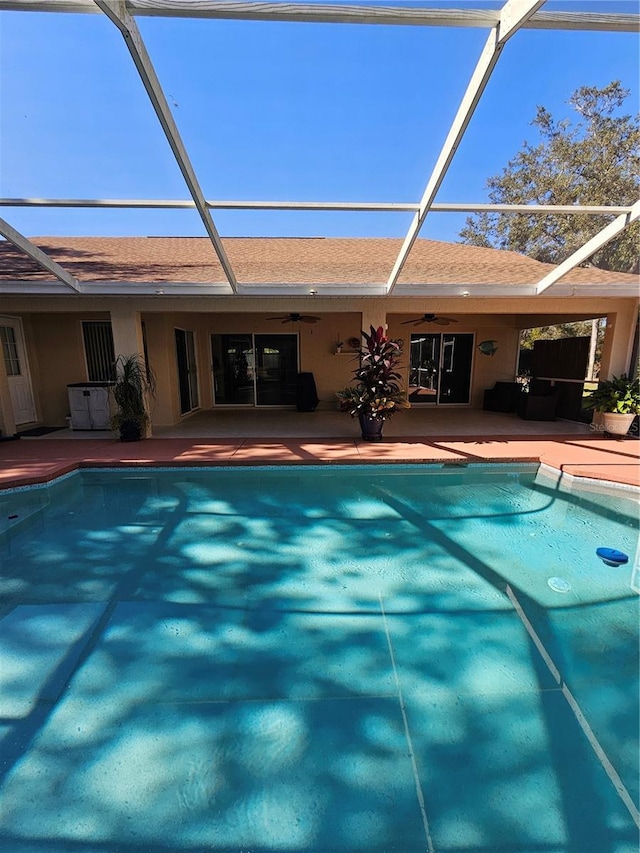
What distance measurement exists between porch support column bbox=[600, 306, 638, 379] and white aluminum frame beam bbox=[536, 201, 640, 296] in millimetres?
2117

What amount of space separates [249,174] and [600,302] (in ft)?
21.5

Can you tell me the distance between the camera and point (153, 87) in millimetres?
3170

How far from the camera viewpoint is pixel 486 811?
5.26 feet

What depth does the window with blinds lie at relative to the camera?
328 inches

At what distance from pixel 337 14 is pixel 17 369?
8.24m

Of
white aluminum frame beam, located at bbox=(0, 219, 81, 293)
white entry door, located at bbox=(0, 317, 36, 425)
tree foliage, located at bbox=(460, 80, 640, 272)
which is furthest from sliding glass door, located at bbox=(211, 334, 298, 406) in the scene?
tree foliage, located at bbox=(460, 80, 640, 272)

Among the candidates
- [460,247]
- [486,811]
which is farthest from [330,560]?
[460,247]

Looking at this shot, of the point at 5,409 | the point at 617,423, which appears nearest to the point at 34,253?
the point at 5,409

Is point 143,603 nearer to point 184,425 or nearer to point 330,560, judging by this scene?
point 330,560

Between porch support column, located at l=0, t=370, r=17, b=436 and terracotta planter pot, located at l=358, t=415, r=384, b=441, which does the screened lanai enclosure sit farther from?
terracotta planter pot, located at l=358, t=415, r=384, b=441

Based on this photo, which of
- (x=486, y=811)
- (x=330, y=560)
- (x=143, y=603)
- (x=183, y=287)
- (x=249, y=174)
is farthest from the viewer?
(x=183, y=287)

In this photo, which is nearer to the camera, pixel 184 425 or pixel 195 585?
pixel 195 585

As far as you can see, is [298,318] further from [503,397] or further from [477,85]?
[477,85]

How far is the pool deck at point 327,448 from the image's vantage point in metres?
5.62
